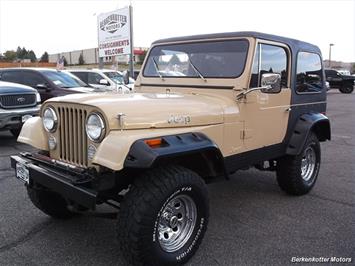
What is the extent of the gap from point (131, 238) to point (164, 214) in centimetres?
42

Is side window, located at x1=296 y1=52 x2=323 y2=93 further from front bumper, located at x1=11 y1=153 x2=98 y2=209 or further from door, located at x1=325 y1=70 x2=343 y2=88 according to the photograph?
door, located at x1=325 y1=70 x2=343 y2=88

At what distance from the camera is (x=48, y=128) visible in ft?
11.8

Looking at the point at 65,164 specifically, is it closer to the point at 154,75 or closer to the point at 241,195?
the point at 154,75

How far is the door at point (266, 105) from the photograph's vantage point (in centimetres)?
411

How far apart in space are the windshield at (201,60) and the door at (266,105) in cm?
19

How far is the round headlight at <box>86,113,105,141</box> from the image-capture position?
3049 millimetres

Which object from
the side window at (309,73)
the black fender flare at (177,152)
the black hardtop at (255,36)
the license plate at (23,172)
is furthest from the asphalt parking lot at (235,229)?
the black hardtop at (255,36)

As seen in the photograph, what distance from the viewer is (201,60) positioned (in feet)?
14.4

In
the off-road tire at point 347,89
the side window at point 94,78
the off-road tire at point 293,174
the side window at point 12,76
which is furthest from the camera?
the off-road tire at point 347,89

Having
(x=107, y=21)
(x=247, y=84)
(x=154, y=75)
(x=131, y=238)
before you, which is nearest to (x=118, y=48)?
(x=107, y=21)

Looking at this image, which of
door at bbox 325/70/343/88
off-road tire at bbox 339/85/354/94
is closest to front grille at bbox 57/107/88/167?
door at bbox 325/70/343/88

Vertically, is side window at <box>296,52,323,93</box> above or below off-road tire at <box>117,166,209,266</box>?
above

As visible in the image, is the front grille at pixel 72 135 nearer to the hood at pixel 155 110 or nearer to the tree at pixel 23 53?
the hood at pixel 155 110

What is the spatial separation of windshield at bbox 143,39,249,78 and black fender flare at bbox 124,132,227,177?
999 millimetres
